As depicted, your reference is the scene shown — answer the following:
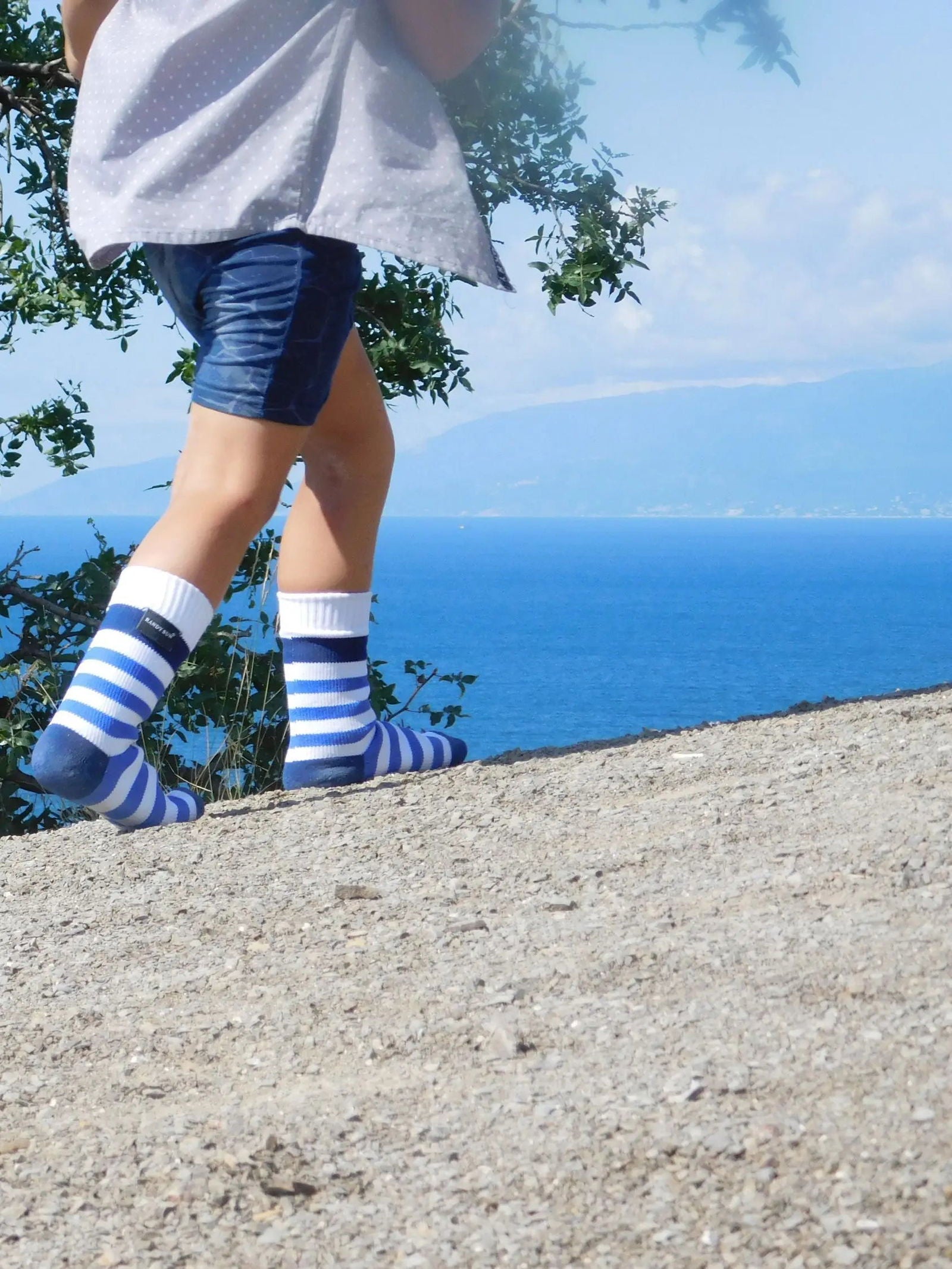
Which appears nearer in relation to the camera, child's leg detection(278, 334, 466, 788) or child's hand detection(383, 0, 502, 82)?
child's hand detection(383, 0, 502, 82)

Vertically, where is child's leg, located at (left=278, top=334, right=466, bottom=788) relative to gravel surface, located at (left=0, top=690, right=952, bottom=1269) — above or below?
above

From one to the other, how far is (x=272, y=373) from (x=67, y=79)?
337cm

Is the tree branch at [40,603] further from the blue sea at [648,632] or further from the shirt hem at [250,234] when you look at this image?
the blue sea at [648,632]

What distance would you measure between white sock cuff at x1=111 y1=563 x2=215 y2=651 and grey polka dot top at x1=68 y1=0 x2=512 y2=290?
580 mm

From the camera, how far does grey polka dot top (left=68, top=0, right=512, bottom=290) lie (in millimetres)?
2365

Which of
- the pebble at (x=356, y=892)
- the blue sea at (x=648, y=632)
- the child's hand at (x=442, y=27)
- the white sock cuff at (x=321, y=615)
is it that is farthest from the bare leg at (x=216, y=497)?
the blue sea at (x=648, y=632)

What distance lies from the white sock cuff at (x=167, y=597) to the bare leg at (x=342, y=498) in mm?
466

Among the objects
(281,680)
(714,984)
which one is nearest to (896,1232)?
(714,984)

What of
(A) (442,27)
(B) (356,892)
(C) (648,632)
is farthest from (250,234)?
(C) (648,632)

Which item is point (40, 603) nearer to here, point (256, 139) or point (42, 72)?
point (42, 72)

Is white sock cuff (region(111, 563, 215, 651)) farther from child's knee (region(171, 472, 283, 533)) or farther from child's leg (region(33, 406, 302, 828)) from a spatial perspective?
child's knee (region(171, 472, 283, 533))

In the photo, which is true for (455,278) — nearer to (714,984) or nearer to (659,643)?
(714,984)

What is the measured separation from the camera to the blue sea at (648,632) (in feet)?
162

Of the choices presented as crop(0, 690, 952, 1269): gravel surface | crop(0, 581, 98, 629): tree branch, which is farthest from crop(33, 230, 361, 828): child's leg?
crop(0, 581, 98, 629): tree branch
